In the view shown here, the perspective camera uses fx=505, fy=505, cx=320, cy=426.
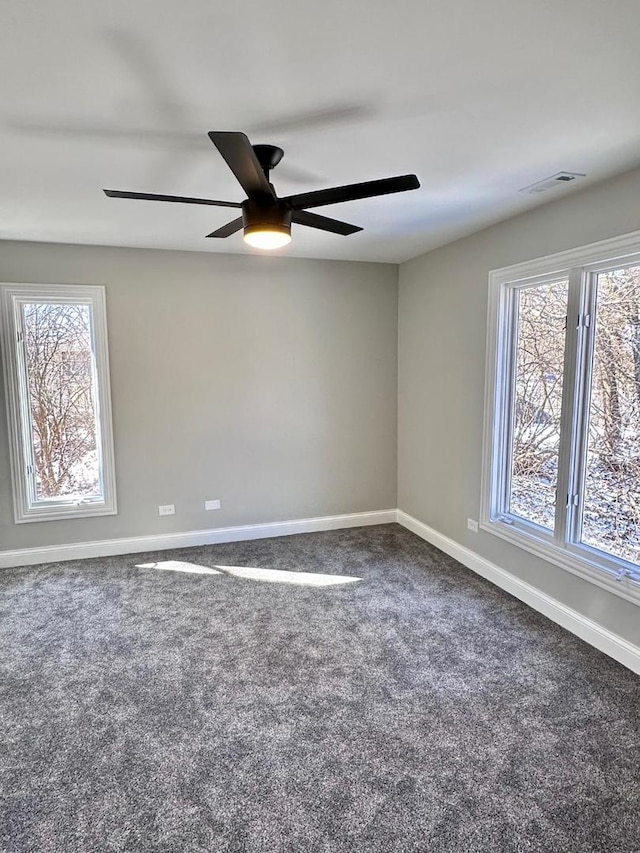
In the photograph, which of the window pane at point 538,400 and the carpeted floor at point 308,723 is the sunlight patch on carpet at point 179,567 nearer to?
the carpeted floor at point 308,723

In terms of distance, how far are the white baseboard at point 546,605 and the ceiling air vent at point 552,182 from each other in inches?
97.2

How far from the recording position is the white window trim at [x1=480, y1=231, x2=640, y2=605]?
2.74 metres

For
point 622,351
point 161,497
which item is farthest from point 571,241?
point 161,497

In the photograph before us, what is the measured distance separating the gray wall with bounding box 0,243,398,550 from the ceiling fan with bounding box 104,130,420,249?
6.40 feet

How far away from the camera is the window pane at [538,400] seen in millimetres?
3223

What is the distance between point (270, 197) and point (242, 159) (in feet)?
1.39

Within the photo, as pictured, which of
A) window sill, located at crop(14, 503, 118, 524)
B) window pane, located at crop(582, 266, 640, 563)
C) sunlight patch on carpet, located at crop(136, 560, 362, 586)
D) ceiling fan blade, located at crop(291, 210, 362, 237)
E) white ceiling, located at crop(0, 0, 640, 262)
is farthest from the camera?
window sill, located at crop(14, 503, 118, 524)

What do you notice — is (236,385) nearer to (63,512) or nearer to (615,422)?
(63,512)

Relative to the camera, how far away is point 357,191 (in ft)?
6.74

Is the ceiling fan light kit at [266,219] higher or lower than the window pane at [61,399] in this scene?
higher

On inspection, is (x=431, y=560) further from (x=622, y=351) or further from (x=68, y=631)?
(x=68, y=631)

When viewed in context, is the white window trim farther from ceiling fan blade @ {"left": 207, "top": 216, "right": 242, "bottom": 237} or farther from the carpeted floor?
ceiling fan blade @ {"left": 207, "top": 216, "right": 242, "bottom": 237}

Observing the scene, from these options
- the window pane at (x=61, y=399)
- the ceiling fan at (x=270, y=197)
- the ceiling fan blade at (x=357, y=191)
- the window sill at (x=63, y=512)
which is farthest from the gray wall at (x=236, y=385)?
the ceiling fan blade at (x=357, y=191)

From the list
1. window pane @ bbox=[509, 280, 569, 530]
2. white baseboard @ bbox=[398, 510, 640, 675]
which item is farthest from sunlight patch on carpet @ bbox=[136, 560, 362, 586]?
window pane @ bbox=[509, 280, 569, 530]
